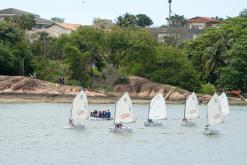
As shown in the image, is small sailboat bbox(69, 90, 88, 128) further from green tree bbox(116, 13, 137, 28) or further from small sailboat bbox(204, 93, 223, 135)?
green tree bbox(116, 13, 137, 28)

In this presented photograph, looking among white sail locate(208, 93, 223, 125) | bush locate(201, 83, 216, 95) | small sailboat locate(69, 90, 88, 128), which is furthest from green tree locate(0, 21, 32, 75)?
white sail locate(208, 93, 223, 125)

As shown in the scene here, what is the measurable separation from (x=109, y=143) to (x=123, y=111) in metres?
7.64

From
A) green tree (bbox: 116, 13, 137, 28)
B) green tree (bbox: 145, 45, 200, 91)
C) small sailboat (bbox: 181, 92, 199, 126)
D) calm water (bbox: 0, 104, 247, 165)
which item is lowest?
calm water (bbox: 0, 104, 247, 165)

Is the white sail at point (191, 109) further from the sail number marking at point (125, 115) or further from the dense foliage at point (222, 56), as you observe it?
the dense foliage at point (222, 56)

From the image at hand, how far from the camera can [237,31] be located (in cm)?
13350

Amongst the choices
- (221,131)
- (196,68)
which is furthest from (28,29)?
(221,131)

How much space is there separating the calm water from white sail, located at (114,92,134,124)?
58.0 inches

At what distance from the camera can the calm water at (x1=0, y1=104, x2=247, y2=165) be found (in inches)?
2012

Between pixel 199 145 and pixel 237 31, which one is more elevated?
pixel 237 31

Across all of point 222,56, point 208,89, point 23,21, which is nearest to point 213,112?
point 208,89

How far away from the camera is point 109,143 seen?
60.3 metres

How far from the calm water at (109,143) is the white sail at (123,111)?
147cm

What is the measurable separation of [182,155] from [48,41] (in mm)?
83636

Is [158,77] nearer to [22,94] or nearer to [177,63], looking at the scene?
[177,63]
